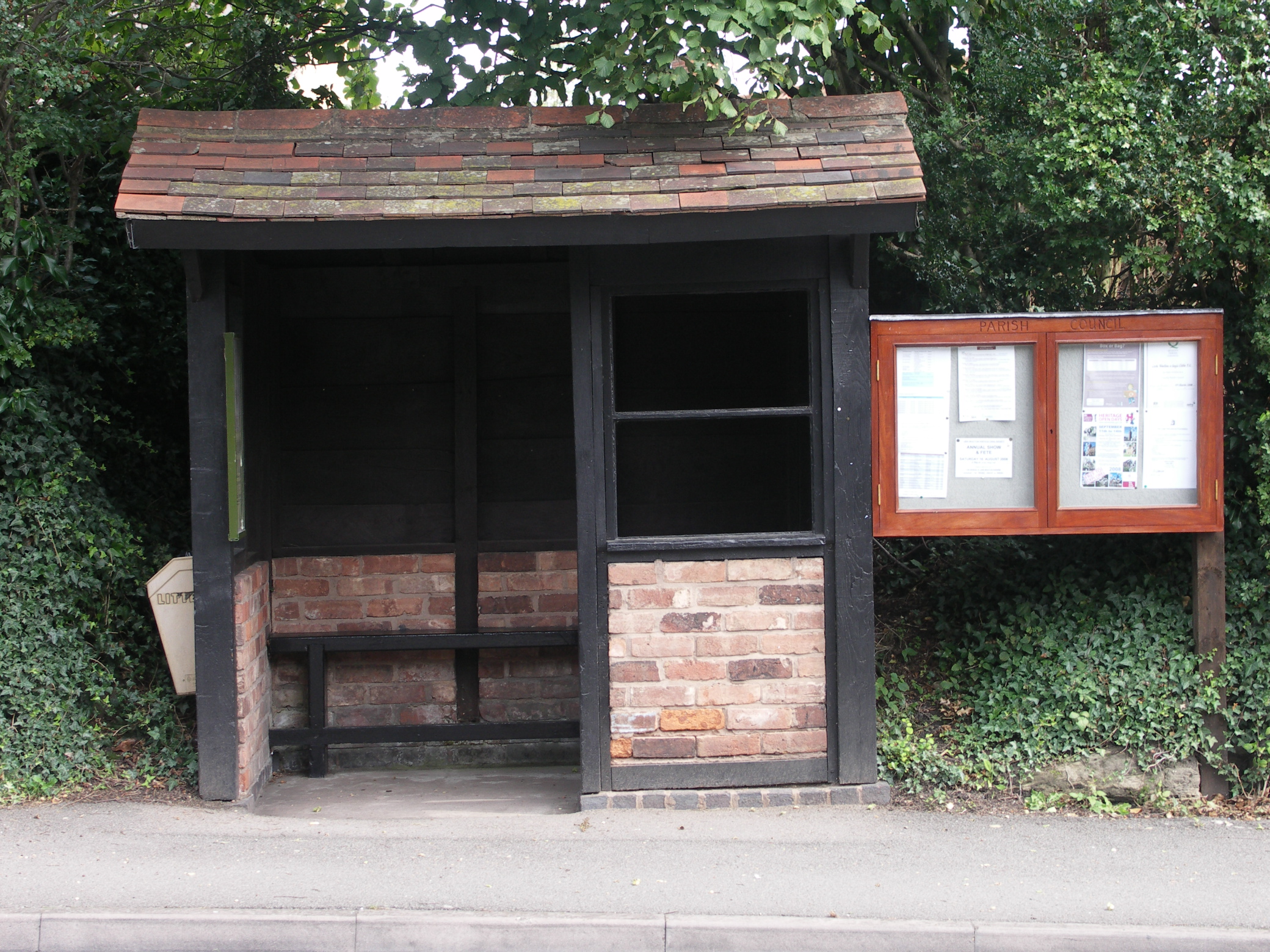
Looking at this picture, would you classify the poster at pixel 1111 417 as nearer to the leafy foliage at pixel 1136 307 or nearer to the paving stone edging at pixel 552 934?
the leafy foliage at pixel 1136 307

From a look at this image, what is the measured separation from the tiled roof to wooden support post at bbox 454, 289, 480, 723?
1.37 metres

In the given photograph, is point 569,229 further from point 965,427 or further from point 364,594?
point 364,594

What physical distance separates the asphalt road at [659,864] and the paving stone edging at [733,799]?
56mm

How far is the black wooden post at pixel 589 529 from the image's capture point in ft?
16.0

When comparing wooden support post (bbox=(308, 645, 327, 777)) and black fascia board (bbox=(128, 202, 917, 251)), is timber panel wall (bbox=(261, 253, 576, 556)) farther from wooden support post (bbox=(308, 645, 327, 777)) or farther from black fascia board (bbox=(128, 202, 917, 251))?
black fascia board (bbox=(128, 202, 917, 251))

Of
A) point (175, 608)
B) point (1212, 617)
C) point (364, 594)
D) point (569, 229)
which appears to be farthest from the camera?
point (364, 594)

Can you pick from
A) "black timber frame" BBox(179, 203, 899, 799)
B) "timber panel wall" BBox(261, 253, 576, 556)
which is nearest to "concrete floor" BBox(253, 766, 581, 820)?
"black timber frame" BBox(179, 203, 899, 799)

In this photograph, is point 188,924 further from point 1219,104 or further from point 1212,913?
point 1219,104

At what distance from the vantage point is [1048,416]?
16.4ft

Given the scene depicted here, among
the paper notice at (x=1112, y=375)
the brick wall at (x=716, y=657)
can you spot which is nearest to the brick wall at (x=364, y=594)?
the brick wall at (x=716, y=657)

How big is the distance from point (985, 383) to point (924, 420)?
13.2 inches

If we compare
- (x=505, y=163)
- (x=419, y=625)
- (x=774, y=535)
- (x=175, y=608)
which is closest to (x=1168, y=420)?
(x=774, y=535)

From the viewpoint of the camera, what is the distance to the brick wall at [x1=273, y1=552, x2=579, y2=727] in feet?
20.3

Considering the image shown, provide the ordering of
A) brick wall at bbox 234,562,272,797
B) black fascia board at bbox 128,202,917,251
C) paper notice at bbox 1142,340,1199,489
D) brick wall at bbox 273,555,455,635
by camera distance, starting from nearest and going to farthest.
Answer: black fascia board at bbox 128,202,917,251
paper notice at bbox 1142,340,1199,489
brick wall at bbox 234,562,272,797
brick wall at bbox 273,555,455,635
